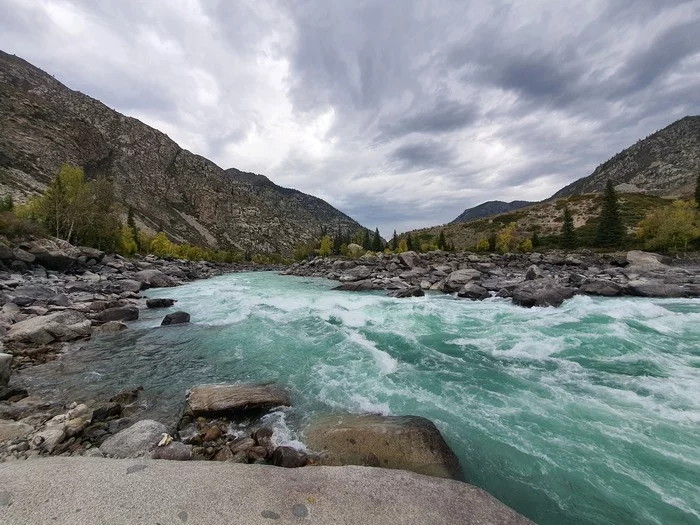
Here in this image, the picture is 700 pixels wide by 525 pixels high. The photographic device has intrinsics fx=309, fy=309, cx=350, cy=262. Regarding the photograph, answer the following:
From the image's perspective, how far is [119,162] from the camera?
496 feet

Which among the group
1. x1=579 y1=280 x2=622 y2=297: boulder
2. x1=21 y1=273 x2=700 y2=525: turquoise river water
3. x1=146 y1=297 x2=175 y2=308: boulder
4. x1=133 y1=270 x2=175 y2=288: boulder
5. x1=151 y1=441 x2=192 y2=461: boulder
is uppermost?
x1=133 y1=270 x2=175 y2=288: boulder

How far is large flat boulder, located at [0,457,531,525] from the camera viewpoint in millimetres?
3115

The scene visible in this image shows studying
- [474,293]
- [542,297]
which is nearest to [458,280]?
[474,293]

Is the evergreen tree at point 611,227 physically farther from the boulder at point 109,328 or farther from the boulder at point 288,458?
the boulder at point 109,328

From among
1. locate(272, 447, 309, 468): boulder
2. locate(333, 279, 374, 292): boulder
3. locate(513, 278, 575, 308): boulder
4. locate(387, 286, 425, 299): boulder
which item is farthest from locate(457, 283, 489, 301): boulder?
locate(272, 447, 309, 468): boulder

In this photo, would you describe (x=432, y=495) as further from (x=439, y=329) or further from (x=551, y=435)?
(x=439, y=329)

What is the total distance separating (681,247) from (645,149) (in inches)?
8084

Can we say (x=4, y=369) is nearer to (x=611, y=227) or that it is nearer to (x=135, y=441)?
(x=135, y=441)

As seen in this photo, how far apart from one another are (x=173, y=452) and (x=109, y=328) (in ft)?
36.9

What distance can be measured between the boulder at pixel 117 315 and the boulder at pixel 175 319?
2076 millimetres

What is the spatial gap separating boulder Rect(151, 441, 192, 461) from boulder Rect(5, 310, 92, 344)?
31.1 ft

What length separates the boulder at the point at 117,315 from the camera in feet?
49.2

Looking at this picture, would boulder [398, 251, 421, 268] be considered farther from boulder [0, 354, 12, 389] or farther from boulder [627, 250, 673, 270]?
boulder [0, 354, 12, 389]

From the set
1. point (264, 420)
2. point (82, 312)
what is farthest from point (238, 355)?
point (82, 312)
